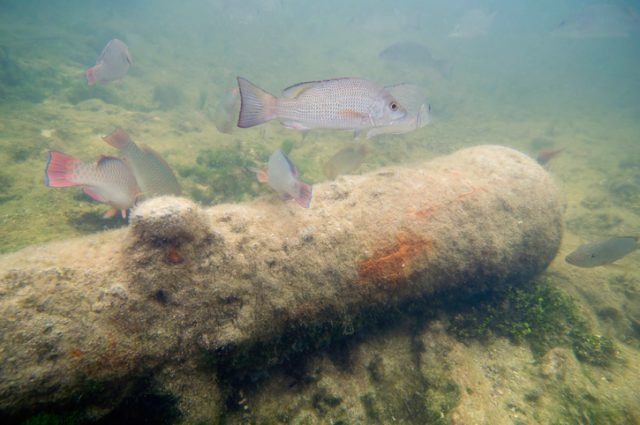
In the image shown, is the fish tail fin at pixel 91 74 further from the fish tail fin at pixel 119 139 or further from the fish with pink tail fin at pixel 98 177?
the fish with pink tail fin at pixel 98 177

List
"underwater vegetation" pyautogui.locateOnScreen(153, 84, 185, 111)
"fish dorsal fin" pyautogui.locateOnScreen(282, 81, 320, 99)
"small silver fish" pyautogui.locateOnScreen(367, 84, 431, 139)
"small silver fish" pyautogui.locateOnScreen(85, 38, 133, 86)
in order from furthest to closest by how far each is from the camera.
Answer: "underwater vegetation" pyautogui.locateOnScreen(153, 84, 185, 111) → "small silver fish" pyautogui.locateOnScreen(85, 38, 133, 86) → "small silver fish" pyautogui.locateOnScreen(367, 84, 431, 139) → "fish dorsal fin" pyautogui.locateOnScreen(282, 81, 320, 99)

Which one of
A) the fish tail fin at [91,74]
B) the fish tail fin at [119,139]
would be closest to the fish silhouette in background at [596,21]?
the fish tail fin at [91,74]

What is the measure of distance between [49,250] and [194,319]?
1.26m

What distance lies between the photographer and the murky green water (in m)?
6.01

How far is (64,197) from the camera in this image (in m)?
4.68

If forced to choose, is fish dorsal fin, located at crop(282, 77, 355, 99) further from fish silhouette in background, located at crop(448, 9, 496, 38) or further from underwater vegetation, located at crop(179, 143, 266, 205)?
fish silhouette in background, located at crop(448, 9, 496, 38)

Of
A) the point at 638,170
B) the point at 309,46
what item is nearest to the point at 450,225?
the point at 638,170

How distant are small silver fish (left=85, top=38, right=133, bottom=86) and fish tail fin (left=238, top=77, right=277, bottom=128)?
16.3 feet

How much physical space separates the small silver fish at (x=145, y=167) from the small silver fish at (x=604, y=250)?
20.3 ft

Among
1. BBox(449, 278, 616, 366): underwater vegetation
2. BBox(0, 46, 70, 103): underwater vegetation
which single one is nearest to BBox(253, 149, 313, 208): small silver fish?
BBox(449, 278, 616, 366): underwater vegetation

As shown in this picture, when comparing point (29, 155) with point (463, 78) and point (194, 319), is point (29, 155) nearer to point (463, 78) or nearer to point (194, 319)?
point (194, 319)

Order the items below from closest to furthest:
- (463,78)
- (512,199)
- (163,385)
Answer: (163,385), (512,199), (463,78)

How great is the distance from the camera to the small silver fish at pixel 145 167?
3.88 metres

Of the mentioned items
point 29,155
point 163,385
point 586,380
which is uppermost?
point 29,155
